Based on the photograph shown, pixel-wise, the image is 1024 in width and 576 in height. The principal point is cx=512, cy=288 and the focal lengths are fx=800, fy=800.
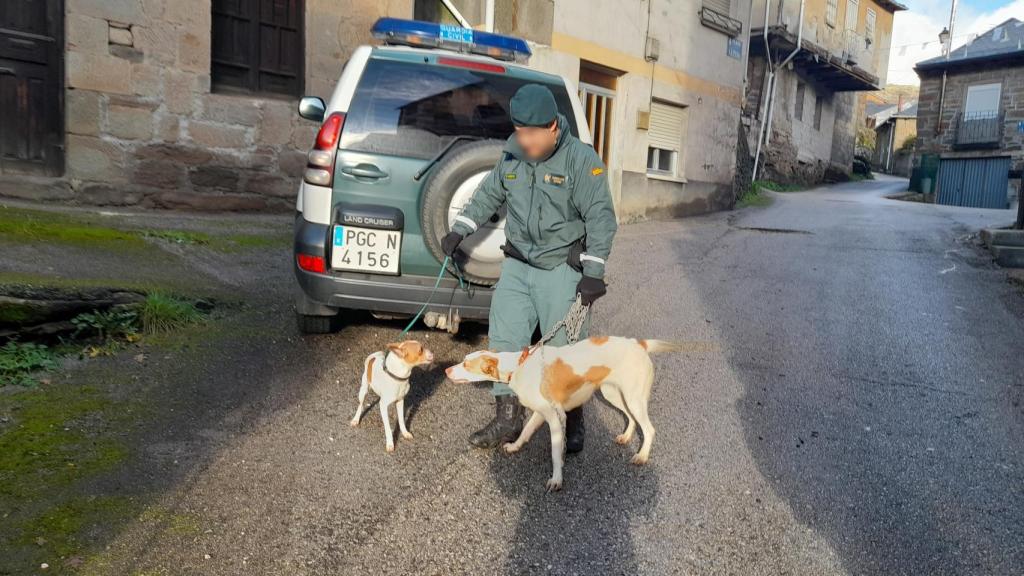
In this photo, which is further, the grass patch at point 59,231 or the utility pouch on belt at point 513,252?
the grass patch at point 59,231

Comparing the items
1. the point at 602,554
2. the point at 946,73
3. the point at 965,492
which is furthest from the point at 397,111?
the point at 946,73

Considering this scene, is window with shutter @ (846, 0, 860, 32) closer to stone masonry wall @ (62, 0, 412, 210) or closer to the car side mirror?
stone masonry wall @ (62, 0, 412, 210)

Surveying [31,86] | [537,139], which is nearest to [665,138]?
[31,86]

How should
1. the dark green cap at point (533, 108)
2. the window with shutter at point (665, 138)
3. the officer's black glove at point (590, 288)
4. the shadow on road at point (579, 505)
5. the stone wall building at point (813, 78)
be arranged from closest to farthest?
the shadow on road at point (579, 505)
the dark green cap at point (533, 108)
the officer's black glove at point (590, 288)
the window with shutter at point (665, 138)
the stone wall building at point (813, 78)

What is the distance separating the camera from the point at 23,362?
14.9ft

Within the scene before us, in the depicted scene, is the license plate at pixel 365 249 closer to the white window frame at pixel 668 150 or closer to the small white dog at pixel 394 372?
the small white dog at pixel 394 372

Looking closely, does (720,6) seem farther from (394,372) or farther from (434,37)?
(394,372)

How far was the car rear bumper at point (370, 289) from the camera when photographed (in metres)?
4.76

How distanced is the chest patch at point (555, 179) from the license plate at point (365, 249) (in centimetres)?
126

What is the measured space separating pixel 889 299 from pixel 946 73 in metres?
33.6

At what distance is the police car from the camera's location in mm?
→ 4680

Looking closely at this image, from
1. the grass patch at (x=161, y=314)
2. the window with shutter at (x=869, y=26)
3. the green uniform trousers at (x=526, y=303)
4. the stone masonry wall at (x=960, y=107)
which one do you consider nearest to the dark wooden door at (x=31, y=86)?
the grass patch at (x=161, y=314)

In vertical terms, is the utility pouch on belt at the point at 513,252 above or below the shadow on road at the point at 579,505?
above

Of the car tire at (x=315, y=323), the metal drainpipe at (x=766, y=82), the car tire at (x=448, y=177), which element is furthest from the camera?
the metal drainpipe at (x=766, y=82)
